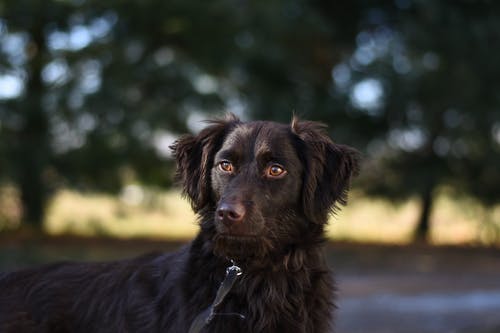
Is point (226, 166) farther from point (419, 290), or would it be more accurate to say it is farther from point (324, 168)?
point (419, 290)

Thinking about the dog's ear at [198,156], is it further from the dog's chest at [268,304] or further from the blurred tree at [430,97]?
the blurred tree at [430,97]

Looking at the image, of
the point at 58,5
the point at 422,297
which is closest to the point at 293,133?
the point at 422,297

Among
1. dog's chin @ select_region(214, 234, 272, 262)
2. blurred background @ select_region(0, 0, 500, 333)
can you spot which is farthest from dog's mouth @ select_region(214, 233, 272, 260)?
blurred background @ select_region(0, 0, 500, 333)

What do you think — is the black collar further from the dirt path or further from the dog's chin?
the dirt path

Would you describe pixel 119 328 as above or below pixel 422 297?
above

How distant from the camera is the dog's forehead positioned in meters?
4.23

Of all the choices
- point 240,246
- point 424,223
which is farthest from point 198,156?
point 424,223

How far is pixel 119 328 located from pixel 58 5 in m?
11.5

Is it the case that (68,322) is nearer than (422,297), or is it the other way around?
(68,322)

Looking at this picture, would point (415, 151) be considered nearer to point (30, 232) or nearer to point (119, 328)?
point (30, 232)

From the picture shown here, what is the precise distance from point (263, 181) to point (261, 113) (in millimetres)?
12192

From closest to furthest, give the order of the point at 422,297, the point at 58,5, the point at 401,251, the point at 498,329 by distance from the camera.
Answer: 1. the point at 498,329
2. the point at 422,297
3. the point at 58,5
4. the point at 401,251

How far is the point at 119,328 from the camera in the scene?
4.18 metres

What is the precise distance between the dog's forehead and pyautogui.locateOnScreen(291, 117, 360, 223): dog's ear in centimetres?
11
